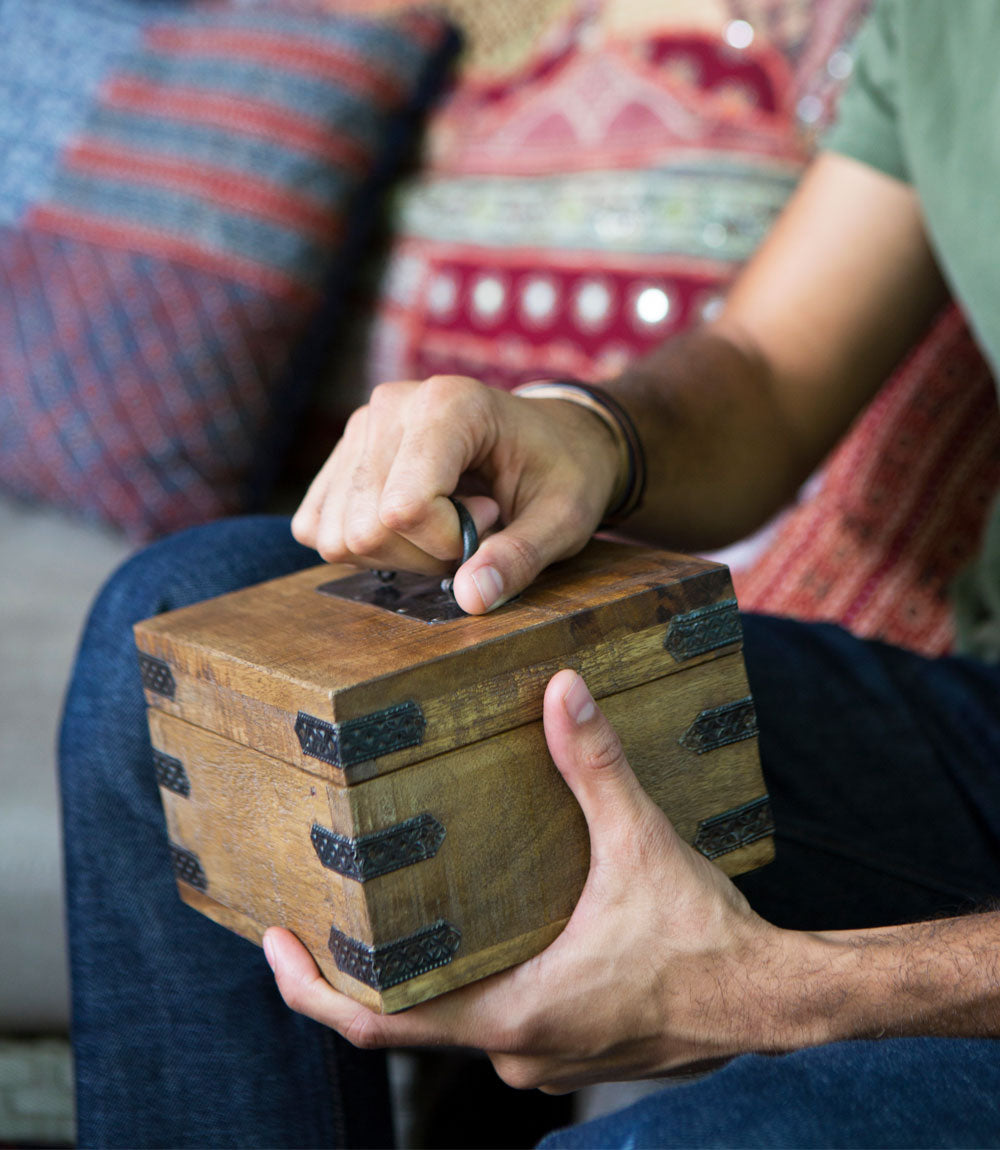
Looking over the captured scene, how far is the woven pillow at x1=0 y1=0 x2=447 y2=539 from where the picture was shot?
146cm

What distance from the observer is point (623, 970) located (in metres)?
0.66

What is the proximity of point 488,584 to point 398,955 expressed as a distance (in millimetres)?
193

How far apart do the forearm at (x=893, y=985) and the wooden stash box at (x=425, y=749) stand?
0.10m

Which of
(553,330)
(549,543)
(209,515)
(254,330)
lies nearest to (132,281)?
(254,330)

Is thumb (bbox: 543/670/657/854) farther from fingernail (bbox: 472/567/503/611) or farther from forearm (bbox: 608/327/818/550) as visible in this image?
A: forearm (bbox: 608/327/818/550)

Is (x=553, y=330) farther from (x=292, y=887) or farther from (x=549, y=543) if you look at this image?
(x=292, y=887)

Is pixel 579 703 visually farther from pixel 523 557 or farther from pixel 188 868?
pixel 188 868

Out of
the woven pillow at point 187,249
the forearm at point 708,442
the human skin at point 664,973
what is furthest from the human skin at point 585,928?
Answer: the woven pillow at point 187,249

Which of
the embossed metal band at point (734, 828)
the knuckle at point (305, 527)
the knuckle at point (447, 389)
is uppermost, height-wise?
the knuckle at point (447, 389)

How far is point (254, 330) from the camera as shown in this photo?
1466mm

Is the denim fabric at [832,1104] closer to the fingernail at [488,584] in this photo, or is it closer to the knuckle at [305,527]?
the fingernail at [488,584]

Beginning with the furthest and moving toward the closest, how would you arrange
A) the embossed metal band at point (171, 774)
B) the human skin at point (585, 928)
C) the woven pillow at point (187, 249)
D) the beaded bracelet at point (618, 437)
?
the woven pillow at point (187, 249) → the beaded bracelet at point (618, 437) → the embossed metal band at point (171, 774) → the human skin at point (585, 928)

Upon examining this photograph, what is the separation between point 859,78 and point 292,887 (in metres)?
0.90

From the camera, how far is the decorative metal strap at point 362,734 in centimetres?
60
